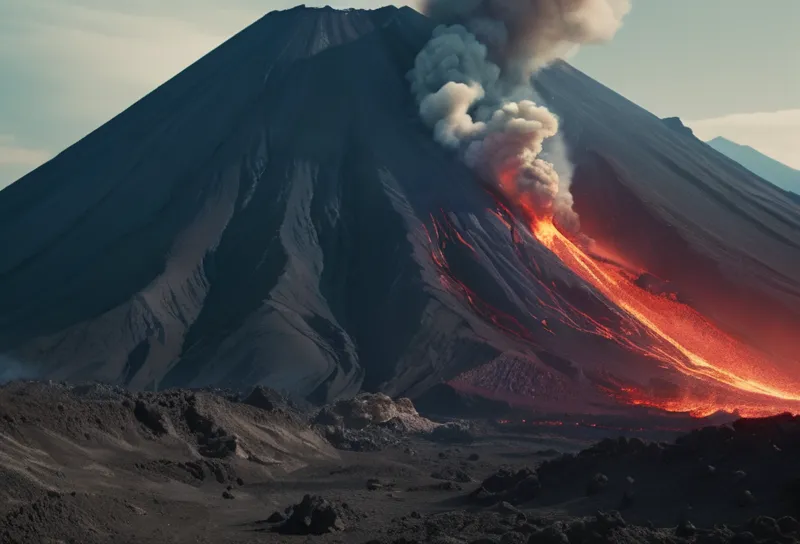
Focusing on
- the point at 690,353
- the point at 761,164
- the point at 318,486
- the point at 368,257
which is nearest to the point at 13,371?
the point at 368,257

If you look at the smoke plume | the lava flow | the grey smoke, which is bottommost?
the grey smoke

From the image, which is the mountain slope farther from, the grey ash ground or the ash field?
Result: the grey ash ground

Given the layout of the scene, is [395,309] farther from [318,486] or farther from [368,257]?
[318,486]

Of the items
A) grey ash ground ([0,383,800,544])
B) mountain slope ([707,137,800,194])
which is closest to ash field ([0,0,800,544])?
grey ash ground ([0,383,800,544])

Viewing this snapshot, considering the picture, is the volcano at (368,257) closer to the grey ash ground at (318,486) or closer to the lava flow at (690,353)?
the lava flow at (690,353)

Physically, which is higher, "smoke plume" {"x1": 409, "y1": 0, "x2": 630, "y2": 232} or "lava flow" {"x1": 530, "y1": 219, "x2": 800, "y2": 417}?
"smoke plume" {"x1": 409, "y1": 0, "x2": 630, "y2": 232}

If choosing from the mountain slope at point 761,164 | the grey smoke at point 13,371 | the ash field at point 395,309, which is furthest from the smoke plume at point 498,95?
the mountain slope at point 761,164
